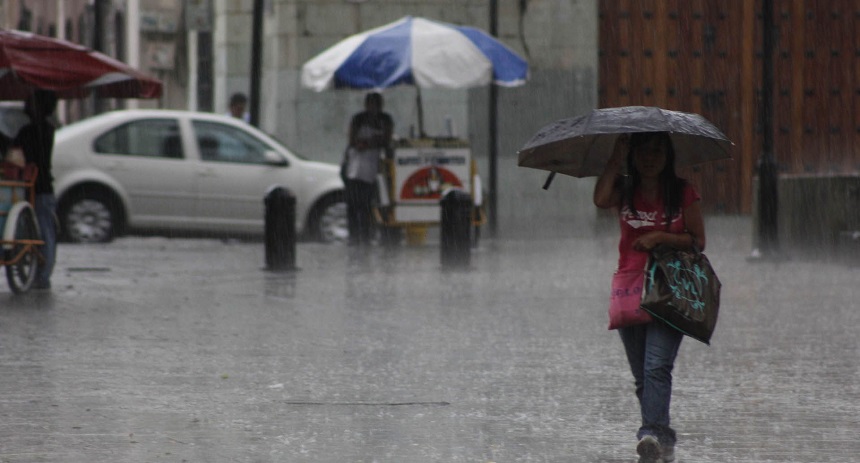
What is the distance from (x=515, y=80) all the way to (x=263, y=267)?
4615 millimetres

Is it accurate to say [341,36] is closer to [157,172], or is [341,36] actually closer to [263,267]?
[157,172]

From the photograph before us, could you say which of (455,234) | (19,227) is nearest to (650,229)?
(19,227)

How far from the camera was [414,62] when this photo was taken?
1897 centimetres

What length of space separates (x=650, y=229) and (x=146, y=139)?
13564 millimetres

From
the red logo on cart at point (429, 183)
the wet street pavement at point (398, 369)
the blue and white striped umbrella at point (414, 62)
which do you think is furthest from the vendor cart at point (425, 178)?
the wet street pavement at point (398, 369)

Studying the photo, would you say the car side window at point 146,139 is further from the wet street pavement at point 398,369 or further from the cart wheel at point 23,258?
the cart wheel at point 23,258

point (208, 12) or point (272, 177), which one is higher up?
point (208, 12)

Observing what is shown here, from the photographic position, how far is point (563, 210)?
85.4 ft

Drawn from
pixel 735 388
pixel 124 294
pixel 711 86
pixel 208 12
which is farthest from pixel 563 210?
pixel 735 388

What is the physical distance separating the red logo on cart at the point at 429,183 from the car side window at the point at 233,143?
1671mm

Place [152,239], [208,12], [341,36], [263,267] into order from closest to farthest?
1. [263,267]
2. [152,239]
3. [208,12]
4. [341,36]

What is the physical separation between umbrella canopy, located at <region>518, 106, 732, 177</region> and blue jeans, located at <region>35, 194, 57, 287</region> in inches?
297

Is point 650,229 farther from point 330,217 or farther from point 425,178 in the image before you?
point 330,217

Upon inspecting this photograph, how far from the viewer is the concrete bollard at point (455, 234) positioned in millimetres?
16125
